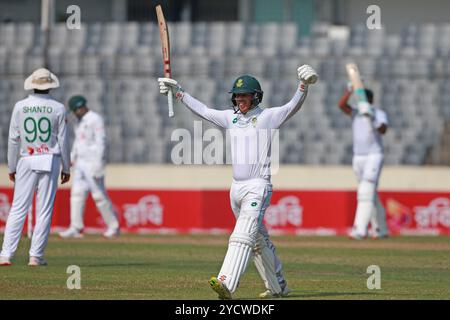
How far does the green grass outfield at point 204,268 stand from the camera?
37.7ft

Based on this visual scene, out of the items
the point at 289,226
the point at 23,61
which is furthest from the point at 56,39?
the point at 289,226

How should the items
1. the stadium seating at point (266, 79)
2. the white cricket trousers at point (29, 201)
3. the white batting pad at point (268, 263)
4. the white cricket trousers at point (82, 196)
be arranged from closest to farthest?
the white batting pad at point (268, 263)
the white cricket trousers at point (29, 201)
the white cricket trousers at point (82, 196)
the stadium seating at point (266, 79)

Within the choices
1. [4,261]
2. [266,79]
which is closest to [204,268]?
[4,261]

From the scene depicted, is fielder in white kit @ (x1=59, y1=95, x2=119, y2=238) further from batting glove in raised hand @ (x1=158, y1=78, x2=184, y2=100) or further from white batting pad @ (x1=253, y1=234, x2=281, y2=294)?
white batting pad @ (x1=253, y1=234, x2=281, y2=294)

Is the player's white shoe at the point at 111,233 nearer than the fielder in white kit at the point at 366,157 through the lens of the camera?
No

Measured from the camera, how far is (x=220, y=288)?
10.5 meters

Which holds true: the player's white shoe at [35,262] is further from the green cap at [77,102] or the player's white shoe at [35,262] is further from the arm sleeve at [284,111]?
the green cap at [77,102]

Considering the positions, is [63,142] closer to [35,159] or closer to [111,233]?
[35,159]

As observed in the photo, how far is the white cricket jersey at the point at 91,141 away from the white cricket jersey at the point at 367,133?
3898 millimetres

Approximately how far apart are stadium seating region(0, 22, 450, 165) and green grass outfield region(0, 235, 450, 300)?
568cm

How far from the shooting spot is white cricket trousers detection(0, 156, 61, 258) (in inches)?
541

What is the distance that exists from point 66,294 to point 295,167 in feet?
47.4

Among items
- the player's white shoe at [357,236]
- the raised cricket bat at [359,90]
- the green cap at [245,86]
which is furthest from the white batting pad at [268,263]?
the player's white shoe at [357,236]

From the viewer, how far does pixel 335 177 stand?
990 inches
